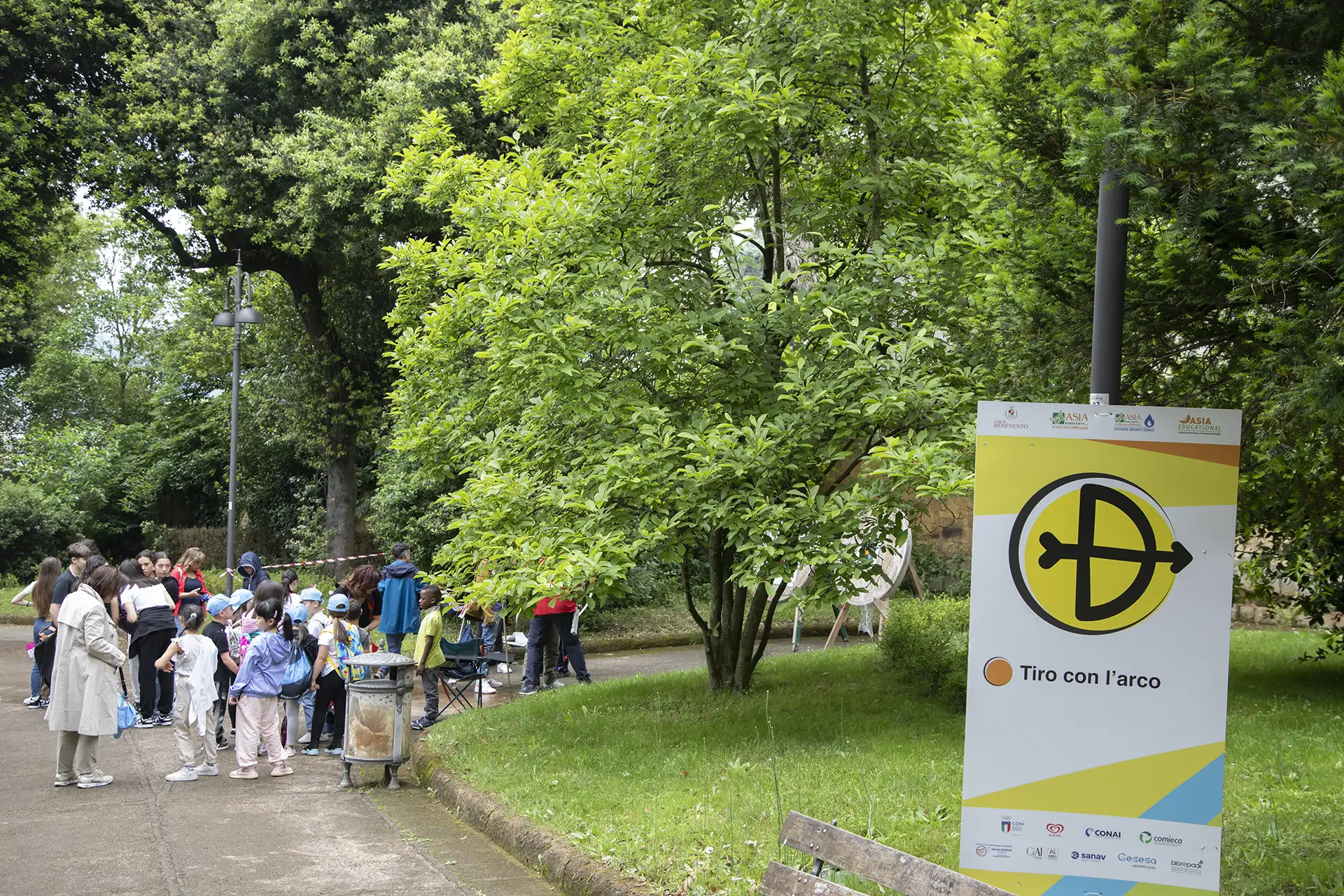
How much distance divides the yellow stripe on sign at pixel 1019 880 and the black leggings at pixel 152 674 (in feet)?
32.5

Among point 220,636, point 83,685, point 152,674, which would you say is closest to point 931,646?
point 220,636

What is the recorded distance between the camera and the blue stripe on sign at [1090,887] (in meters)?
4.60

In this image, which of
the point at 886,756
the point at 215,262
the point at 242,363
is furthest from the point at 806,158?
the point at 242,363

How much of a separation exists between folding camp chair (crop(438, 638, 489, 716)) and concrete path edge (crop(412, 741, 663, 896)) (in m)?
2.67

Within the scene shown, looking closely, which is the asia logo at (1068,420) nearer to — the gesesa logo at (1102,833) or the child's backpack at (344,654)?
the gesesa logo at (1102,833)

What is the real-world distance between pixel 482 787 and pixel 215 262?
61.9 feet

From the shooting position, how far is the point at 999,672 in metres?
4.71

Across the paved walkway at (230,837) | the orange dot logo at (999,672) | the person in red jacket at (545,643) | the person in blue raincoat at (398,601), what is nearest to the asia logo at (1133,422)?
the orange dot logo at (999,672)

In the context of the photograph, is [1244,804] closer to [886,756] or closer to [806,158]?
[886,756]

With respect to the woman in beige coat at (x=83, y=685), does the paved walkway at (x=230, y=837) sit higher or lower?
lower

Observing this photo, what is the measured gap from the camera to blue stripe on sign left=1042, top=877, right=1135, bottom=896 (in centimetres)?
460

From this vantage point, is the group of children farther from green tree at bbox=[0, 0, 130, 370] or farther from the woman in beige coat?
green tree at bbox=[0, 0, 130, 370]

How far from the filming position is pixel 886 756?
8539 millimetres

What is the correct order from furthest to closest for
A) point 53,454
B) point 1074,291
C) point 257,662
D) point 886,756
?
point 53,454, point 257,662, point 886,756, point 1074,291
